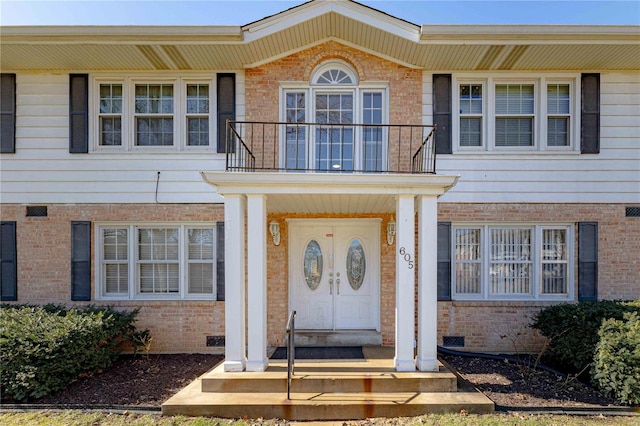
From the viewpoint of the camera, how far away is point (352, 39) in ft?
22.7

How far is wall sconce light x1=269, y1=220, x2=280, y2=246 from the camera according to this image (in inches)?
275

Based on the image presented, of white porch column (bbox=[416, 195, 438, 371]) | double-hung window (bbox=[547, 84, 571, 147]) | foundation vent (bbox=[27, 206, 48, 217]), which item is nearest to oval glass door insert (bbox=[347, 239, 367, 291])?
white porch column (bbox=[416, 195, 438, 371])

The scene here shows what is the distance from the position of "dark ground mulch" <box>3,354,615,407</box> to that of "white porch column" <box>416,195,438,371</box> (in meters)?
1.01

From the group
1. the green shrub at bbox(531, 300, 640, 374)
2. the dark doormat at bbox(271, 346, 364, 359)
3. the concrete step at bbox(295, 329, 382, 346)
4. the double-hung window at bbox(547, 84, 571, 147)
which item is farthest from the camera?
the double-hung window at bbox(547, 84, 571, 147)

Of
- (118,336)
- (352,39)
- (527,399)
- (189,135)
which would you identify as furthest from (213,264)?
(527,399)

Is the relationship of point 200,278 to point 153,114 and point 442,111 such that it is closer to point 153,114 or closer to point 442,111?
point 153,114

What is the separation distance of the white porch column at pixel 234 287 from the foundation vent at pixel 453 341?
13.0ft

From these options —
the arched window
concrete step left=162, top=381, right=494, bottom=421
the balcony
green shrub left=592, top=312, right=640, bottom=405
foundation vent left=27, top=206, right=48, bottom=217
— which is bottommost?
concrete step left=162, top=381, right=494, bottom=421

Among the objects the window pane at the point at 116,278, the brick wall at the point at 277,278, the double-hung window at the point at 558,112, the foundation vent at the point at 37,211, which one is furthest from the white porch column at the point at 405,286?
the foundation vent at the point at 37,211

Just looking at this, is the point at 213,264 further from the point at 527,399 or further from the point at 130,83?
the point at 527,399

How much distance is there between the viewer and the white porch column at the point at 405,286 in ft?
17.4

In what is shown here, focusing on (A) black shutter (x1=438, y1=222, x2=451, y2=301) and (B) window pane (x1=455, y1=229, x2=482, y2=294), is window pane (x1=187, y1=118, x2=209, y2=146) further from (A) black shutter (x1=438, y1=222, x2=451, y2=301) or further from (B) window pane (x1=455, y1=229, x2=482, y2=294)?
(B) window pane (x1=455, y1=229, x2=482, y2=294)

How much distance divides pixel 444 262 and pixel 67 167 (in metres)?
7.66

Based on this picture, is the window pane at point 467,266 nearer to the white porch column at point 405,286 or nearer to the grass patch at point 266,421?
the white porch column at point 405,286
